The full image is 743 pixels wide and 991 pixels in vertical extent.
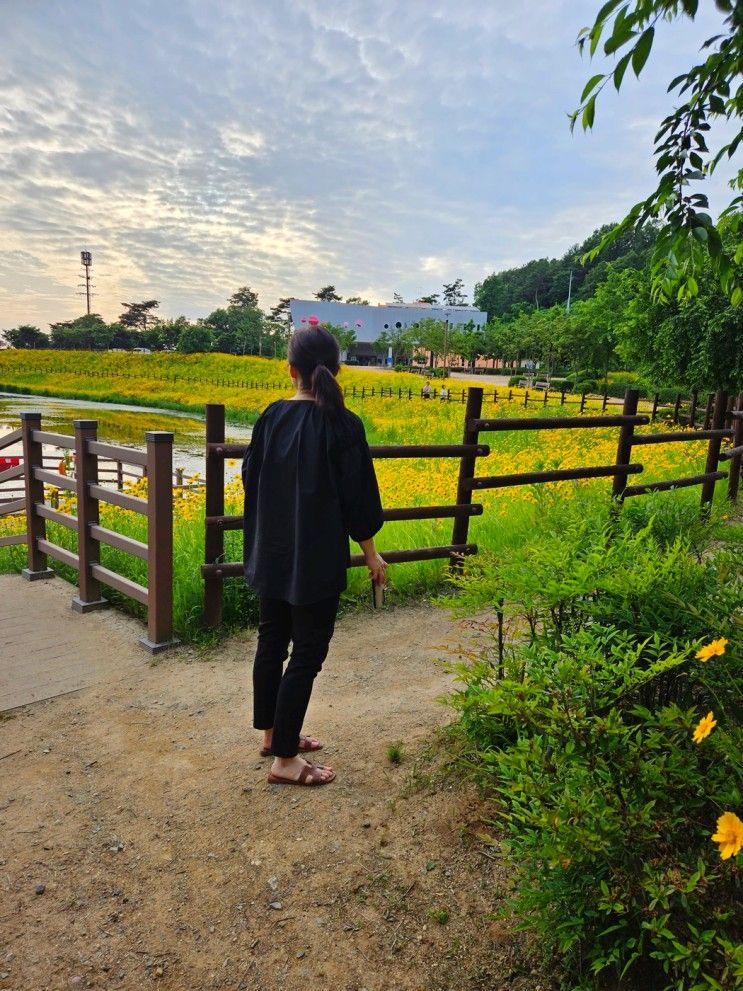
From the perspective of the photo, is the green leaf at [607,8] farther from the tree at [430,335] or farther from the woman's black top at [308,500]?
the tree at [430,335]

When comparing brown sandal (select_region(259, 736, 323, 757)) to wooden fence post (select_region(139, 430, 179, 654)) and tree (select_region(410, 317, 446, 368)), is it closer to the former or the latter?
wooden fence post (select_region(139, 430, 179, 654))

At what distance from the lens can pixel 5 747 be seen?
9.86 ft

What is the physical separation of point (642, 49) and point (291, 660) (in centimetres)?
215

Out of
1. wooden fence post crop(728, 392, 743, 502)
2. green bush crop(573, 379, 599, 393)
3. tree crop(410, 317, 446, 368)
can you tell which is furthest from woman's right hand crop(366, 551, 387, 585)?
tree crop(410, 317, 446, 368)

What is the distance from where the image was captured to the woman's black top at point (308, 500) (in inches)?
94.7

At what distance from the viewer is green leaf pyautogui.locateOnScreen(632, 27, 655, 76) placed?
1.48 m

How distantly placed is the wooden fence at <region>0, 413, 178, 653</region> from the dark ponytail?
1655 millimetres

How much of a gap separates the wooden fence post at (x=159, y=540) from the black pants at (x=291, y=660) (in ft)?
4.85

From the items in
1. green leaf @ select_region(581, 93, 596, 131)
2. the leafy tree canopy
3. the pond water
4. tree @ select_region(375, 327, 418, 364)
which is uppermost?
the leafy tree canopy

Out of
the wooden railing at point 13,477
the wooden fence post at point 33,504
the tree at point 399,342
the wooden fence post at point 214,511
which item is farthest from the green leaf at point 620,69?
the tree at point 399,342

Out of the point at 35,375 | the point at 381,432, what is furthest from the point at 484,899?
the point at 35,375

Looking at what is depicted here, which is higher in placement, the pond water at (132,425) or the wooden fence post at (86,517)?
the wooden fence post at (86,517)

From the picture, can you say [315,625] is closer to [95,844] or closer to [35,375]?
[95,844]

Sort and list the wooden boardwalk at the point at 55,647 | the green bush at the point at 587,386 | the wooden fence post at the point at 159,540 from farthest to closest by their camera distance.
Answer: the green bush at the point at 587,386, the wooden fence post at the point at 159,540, the wooden boardwalk at the point at 55,647
